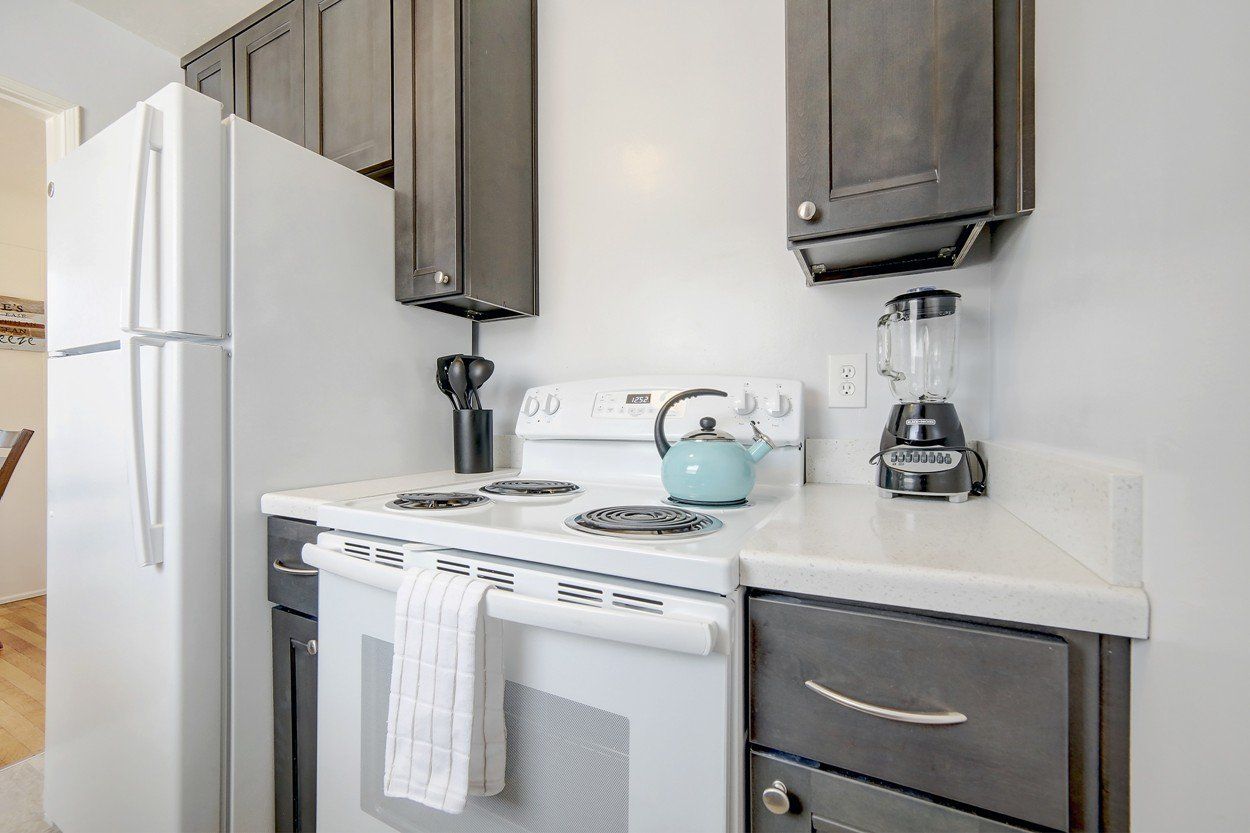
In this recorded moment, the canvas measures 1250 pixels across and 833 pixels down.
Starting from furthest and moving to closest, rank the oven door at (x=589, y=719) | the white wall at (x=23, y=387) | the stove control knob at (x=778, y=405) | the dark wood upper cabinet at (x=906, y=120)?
the white wall at (x=23, y=387), the stove control knob at (x=778, y=405), the dark wood upper cabinet at (x=906, y=120), the oven door at (x=589, y=719)

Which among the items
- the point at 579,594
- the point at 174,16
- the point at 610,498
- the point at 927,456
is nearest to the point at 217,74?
the point at 174,16

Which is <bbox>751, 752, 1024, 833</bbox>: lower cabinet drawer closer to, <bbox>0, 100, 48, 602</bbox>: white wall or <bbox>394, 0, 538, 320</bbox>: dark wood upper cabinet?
<bbox>394, 0, 538, 320</bbox>: dark wood upper cabinet

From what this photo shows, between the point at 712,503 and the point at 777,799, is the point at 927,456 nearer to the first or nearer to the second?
the point at 712,503

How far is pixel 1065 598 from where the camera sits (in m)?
0.55

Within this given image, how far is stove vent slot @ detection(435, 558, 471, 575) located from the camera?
2.76ft

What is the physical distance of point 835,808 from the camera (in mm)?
646

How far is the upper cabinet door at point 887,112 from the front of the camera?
0.89 m

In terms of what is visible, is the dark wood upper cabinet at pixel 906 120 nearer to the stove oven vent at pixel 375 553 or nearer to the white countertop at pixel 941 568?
the white countertop at pixel 941 568

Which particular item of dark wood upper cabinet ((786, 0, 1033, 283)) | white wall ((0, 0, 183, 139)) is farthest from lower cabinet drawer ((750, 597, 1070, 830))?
white wall ((0, 0, 183, 139))

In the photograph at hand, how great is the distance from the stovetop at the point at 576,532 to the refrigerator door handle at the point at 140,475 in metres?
0.38

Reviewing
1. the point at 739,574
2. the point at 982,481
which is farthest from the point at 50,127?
the point at 982,481

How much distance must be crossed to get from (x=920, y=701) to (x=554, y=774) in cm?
52

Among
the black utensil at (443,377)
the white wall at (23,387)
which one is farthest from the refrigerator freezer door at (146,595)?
the white wall at (23,387)

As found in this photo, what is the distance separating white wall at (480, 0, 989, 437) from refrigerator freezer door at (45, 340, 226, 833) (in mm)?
881
